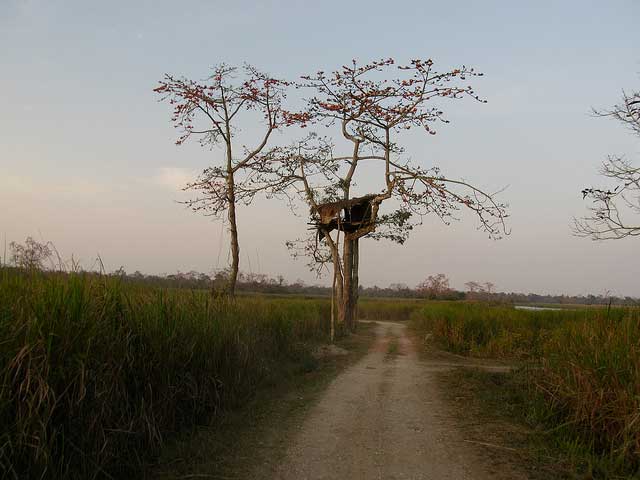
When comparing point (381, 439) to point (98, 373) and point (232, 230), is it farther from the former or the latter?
point (232, 230)

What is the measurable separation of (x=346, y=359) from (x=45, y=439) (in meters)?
9.04

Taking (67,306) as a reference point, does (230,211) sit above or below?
above

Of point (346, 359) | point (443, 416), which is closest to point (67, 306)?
point (443, 416)

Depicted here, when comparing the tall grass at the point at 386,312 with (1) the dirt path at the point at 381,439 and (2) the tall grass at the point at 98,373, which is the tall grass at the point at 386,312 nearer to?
(1) the dirt path at the point at 381,439

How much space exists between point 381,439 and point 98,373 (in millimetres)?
3129

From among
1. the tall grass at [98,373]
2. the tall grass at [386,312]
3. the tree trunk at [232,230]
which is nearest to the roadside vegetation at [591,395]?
the tall grass at [98,373]

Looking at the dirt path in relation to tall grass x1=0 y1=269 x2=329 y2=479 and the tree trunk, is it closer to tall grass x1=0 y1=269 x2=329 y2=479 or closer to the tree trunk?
tall grass x1=0 y1=269 x2=329 y2=479

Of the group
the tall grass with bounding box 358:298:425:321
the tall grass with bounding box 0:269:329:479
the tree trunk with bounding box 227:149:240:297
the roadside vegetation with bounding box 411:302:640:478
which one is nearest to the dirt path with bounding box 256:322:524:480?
the roadside vegetation with bounding box 411:302:640:478

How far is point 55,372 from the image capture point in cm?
400

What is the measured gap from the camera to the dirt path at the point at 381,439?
4.76 meters

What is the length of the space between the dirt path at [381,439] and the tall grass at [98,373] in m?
1.30

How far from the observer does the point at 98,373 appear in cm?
437

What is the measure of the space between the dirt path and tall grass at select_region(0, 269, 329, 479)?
1.30m

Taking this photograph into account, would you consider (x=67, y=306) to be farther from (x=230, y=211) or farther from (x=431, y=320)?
(x=431, y=320)
